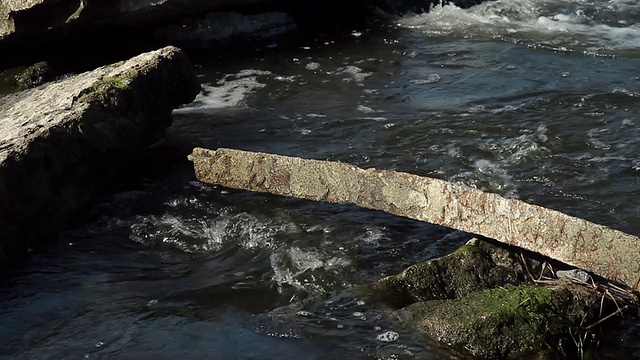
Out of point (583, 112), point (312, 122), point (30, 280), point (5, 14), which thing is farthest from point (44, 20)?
point (583, 112)

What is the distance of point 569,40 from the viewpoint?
33.0 ft

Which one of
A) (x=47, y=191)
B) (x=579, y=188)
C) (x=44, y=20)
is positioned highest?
(x=44, y=20)

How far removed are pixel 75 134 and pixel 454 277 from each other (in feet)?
9.58

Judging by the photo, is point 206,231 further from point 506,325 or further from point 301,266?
point 506,325

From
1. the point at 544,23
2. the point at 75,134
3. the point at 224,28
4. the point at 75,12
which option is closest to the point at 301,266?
the point at 75,134

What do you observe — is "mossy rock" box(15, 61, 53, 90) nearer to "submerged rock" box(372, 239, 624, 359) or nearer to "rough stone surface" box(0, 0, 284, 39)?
"rough stone surface" box(0, 0, 284, 39)

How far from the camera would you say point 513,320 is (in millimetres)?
4336

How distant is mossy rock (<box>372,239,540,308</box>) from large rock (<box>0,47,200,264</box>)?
2.41 meters

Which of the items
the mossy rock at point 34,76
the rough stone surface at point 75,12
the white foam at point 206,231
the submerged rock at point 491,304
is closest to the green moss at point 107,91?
the white foam at point 206,231

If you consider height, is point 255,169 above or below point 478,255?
above

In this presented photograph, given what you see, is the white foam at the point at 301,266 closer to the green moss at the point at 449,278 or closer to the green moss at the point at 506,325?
the green moss at the point at 449,278

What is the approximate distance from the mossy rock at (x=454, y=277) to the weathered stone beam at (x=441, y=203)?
0.63ft

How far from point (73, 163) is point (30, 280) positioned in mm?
1039

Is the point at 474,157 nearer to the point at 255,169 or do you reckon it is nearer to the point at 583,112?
the point at 583,112
